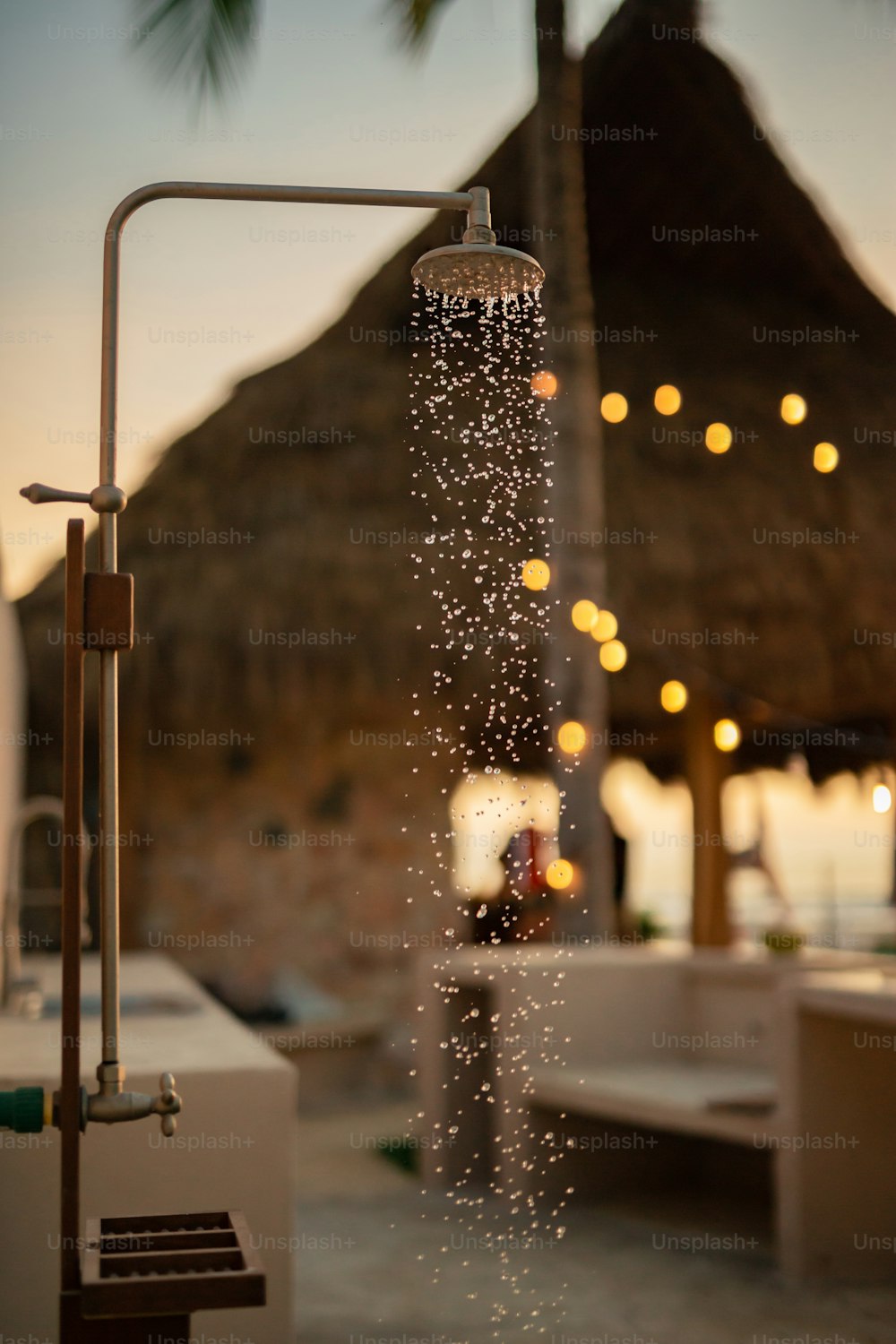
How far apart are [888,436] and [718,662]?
1919 millimetres

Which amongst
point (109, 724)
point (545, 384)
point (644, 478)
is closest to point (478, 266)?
point (109, 724)

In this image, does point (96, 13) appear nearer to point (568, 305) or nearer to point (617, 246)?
point (568, 305)

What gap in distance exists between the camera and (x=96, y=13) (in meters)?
4.36

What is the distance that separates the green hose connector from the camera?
1479mm

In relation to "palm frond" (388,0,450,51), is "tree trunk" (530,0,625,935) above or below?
below

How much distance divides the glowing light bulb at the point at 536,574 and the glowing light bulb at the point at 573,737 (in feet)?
2.12

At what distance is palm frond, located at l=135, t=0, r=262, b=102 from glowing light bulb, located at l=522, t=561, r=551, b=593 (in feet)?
7.17

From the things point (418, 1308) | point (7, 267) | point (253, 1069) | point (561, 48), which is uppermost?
point (561, 48)

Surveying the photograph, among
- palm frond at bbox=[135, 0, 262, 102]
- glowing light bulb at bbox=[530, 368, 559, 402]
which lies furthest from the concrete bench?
palm frond at bbox=[135, 0, 262, 102]

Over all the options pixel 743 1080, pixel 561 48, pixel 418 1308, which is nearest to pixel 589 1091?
pixel 743 1080

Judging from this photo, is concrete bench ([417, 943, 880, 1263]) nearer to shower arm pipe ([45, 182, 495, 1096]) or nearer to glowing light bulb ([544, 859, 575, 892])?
glowing light bulb ([544, 859, 575, 892])

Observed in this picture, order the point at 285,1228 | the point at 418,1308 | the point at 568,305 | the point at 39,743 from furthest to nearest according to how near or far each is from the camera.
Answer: the point at 39,743 < the point at 568,305 < the point at 418,1308 < the point at 285,1228

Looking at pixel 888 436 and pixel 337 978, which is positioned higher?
pixel 888 436

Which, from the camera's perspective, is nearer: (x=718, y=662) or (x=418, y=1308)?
(x=418, y=1308)
